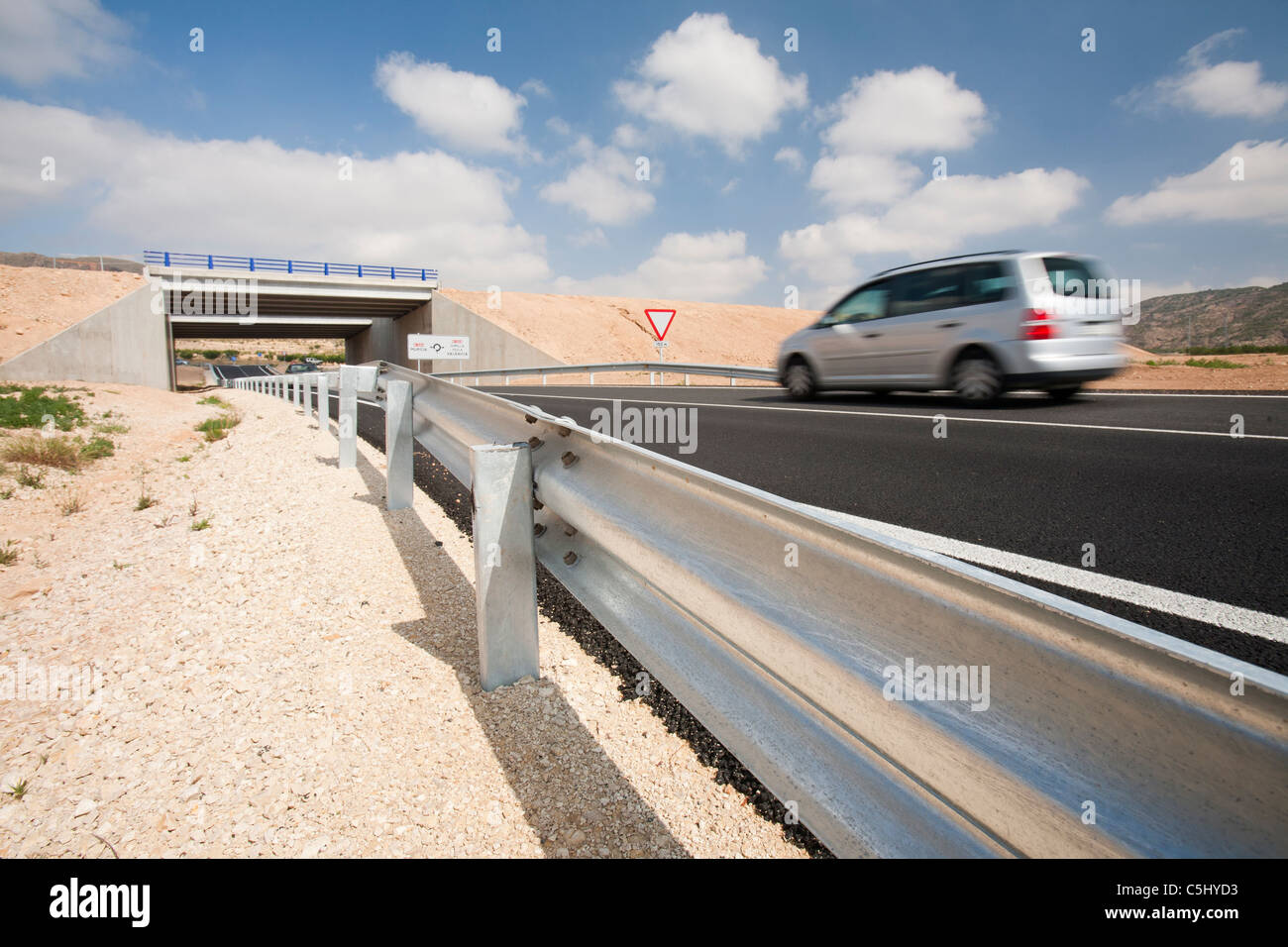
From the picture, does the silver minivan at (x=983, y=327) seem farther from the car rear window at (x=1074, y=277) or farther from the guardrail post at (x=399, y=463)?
the guardrail post at (x=399, y=463)

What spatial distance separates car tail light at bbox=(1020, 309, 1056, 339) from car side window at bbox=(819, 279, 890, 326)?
2.16 meters

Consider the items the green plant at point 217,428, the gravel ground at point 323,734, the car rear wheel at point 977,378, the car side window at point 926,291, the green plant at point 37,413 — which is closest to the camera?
the gravel ground at point 323,734

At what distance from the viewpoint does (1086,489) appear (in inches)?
168

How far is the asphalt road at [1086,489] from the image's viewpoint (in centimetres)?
262

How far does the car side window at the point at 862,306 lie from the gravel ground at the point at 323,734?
8295 mm

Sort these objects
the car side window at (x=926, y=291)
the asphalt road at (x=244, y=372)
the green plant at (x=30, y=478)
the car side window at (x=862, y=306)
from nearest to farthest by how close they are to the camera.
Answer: the green plant at (x=30, y=478) → the car side window at (x=926, y=291) → the car side window at (x=862, y=306) → the asphalt road at (x=244, y=372)

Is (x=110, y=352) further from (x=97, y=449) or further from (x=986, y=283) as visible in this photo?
(x=986, y=283)

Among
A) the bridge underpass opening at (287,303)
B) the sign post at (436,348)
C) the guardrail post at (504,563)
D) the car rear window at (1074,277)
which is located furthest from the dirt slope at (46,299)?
the car rear window at (1074,277)

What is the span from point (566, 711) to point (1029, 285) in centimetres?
822

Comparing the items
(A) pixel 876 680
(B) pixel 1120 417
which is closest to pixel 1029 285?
(B) pixel 1120 417

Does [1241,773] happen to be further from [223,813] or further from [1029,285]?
[1029,285]

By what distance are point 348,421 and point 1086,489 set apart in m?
6.19

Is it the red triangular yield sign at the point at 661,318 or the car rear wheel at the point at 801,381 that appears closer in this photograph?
the car rear wheel at the point at 801,381

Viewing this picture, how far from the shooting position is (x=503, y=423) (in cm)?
335
